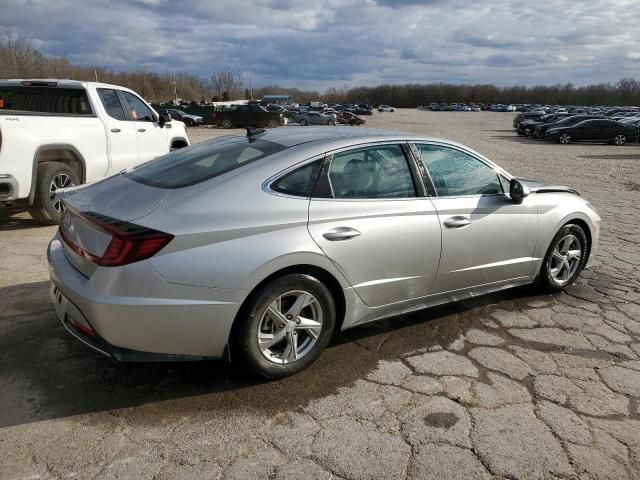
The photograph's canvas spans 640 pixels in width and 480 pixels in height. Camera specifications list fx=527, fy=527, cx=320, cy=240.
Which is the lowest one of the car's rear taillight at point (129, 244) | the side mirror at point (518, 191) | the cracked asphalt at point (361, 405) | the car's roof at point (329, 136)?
the cracked asphalt at point (361, 405)

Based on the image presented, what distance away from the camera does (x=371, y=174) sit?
3.73 metres

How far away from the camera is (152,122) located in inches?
346

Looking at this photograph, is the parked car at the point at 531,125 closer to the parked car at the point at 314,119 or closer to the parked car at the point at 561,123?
the parked car at the point at 561,123

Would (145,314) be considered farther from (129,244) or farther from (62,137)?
(62,137)

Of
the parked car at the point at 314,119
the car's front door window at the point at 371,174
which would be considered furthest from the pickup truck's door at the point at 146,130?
the parked car at the point at 314,119

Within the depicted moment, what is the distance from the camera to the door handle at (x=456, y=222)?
12.8ft

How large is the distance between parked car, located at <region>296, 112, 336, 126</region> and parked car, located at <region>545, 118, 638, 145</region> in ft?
59.4

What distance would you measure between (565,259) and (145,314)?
3976mm

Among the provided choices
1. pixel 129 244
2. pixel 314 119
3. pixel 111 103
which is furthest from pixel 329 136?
pixel 314 119

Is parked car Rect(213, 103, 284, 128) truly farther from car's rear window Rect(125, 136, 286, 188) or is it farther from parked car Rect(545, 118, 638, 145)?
car's rear window Rect(125, 136, 286, 188)

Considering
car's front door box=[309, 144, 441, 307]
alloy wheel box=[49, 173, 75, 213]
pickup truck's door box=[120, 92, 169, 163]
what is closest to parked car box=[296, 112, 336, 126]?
pickup truck's door box=[120, 92, 169, 163]

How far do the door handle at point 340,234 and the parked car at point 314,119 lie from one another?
38958mm

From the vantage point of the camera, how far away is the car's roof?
3.72m

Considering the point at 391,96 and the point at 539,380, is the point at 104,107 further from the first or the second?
the point at 391,96
